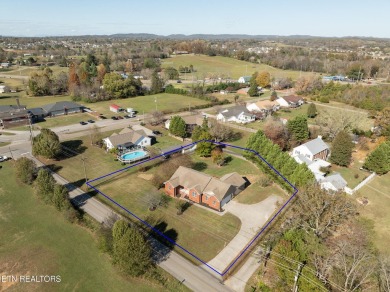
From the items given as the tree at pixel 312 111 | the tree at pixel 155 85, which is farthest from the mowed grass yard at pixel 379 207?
the tree at pixel 155 85

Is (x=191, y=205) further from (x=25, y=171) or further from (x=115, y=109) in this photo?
(x=115, y=109)

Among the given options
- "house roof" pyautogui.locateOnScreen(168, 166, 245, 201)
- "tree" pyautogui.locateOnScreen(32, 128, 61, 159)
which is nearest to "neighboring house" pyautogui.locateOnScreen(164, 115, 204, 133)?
"house roof" pyautogui.locateOnScreen(168, 166, 245, 201)

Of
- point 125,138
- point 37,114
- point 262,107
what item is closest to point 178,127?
point 125,138

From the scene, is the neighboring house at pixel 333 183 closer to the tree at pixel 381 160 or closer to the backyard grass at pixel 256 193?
the backyard grass at pixel 256 193

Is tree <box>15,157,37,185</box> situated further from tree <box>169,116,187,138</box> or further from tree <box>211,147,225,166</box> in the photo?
tree <box>211,147,225,166</box>

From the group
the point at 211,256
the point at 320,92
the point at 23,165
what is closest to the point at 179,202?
the point at 211,256
